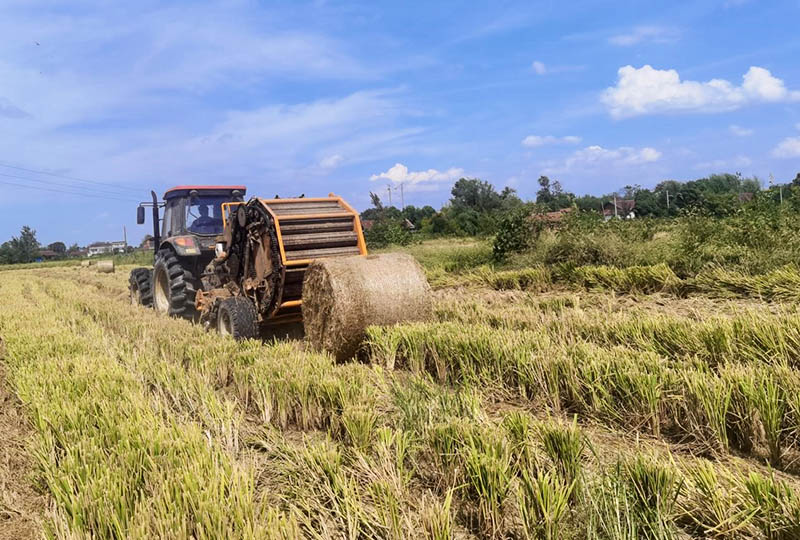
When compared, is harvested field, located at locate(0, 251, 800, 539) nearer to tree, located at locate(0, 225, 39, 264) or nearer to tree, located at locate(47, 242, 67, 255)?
tree, located at locate(0, 225, 39, 264)

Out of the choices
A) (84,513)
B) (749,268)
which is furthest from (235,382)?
(749,268)

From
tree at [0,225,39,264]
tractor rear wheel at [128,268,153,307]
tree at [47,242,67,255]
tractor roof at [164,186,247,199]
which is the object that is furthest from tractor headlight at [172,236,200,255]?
tree at [47,242,67,255]

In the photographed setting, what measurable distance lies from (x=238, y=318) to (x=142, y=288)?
4.81m

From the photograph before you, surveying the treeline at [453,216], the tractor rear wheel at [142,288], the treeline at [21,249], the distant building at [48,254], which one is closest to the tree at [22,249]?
the treeline at [21,249]

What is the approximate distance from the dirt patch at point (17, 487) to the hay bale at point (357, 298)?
2.69 metres

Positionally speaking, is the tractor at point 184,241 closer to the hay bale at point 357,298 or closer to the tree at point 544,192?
the hay bale at point 357,298

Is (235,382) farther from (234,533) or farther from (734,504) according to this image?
(734,504)

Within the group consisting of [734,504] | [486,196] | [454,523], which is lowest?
[454,523]

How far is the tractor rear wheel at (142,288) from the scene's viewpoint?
10212 millimetres

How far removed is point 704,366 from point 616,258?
22.7ft

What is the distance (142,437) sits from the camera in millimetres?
2900

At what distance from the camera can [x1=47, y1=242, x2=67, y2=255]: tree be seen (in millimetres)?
98231

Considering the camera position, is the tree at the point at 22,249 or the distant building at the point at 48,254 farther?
the distant building at the point at 48,254

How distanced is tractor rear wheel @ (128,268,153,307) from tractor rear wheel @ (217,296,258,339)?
3.84 m
